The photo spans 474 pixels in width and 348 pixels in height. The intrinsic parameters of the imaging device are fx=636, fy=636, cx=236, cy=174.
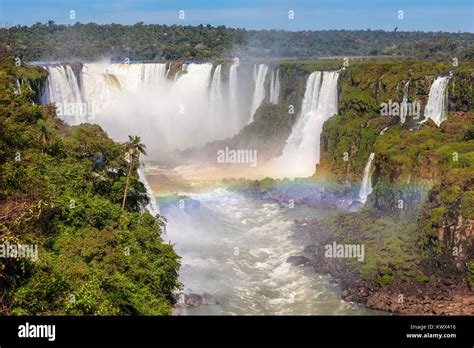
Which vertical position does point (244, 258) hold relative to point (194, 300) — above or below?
below

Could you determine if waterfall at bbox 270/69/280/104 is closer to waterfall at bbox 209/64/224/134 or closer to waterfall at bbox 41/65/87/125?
waterfall at bbox 209/64/224/134

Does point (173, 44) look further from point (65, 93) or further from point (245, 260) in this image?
point (245, 260)

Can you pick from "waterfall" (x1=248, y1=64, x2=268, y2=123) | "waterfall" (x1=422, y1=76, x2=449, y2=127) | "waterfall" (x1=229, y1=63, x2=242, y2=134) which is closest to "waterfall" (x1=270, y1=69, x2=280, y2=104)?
"waterfall" (x1=248, y1=64, x2=268, y2=123)

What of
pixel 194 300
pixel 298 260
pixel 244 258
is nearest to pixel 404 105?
pixel 298 260

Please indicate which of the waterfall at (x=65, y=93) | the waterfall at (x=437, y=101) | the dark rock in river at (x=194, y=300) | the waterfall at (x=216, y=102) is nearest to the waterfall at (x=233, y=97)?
the waterfall at (x=216, y=102)

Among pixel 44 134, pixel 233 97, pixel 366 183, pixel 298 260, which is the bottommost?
pixel 298 260
